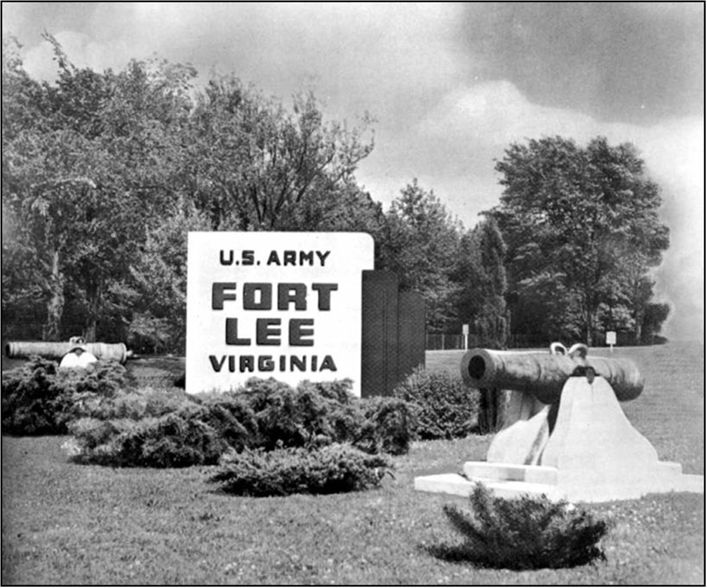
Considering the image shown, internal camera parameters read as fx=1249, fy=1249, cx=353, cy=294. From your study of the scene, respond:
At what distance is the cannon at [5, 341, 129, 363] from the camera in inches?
402

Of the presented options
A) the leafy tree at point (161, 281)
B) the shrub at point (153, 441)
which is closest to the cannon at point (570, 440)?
the shrub at point (153, 441)

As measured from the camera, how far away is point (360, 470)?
995cm

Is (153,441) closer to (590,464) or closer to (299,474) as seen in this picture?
(299,474)

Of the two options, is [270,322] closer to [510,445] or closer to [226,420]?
[226,420]

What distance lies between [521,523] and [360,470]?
2.04 metres

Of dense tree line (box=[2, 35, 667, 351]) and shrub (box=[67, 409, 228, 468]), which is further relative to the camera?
shrub (box=[67, 409, 228, 468])

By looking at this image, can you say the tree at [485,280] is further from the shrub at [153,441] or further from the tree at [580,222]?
the shrub at [153,441]

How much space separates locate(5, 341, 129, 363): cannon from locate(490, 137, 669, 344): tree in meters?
3.32

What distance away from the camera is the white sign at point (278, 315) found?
1141cm

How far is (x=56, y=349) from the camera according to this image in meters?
10.8

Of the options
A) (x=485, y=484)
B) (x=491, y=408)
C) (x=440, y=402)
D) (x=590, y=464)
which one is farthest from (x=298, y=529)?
(x=491, y=408)

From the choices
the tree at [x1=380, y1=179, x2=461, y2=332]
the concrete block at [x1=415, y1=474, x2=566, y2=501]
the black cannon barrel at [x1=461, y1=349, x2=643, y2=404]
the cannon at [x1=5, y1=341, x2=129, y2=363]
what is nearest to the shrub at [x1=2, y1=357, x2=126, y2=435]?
the cannon at [x1=5, y1=341, x2=129, y2=363]

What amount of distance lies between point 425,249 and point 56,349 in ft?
10.8

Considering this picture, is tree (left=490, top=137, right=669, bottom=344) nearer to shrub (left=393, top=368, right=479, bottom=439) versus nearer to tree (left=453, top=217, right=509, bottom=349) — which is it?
tree (left=453, top=217, right=509, bottom=349)
